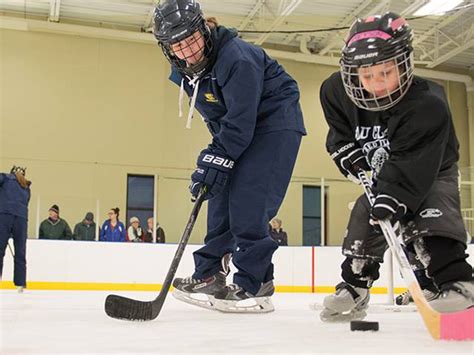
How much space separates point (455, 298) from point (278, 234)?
5148mm

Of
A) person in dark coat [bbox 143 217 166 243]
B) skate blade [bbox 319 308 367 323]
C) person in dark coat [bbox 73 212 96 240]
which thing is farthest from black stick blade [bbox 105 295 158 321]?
person in dark coat [bbox 143 217 166 243]

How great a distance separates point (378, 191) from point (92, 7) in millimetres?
7729

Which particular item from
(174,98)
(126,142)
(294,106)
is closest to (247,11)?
(174,98)

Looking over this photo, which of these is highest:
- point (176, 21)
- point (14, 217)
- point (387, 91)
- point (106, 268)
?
point (176, 21)

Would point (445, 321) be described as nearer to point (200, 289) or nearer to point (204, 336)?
point (204, 336)

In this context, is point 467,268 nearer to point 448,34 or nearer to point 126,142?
point 126,142

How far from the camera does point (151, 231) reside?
6.63m

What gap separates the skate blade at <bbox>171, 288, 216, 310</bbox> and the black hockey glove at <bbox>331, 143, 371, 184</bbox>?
0.62 meters

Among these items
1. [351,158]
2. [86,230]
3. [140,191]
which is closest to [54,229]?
[86,230]

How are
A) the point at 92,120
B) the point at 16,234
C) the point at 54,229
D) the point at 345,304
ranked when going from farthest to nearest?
1. the point at 92,120
2. the point at 54,229
3. the point at 16,234
4. the point at 345,304

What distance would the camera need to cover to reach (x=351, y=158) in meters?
1.71

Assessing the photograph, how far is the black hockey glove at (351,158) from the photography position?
5.59 ft

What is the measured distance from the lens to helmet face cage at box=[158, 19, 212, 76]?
1.84m

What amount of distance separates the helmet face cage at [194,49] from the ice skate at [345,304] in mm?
797
